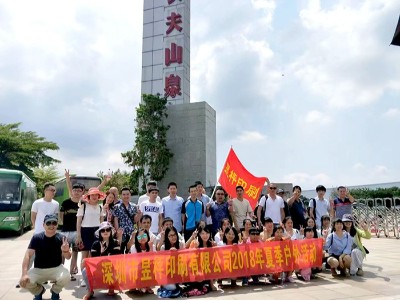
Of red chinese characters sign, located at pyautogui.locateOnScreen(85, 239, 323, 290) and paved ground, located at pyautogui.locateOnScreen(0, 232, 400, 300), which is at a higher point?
red chinese characters sign, located at pyautogui.locateOnScreen(85, 239, 323, 290)

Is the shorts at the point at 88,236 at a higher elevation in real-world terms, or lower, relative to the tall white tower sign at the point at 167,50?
lower

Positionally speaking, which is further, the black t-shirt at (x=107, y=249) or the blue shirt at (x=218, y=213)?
the blue shirt at (x=218, y=213)

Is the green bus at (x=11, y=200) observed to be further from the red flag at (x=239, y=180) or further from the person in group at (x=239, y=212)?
the person in group at (x=239, y=212)

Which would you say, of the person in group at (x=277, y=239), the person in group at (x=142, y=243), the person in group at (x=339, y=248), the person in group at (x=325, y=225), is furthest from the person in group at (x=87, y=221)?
the person in group at (x=325, y=225)

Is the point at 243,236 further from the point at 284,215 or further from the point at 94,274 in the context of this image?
the point at 94,274

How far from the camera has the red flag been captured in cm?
856

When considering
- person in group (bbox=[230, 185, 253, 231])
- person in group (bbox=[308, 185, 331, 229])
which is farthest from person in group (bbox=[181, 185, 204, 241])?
person in group (bbox=[308, 185, 331, 229])

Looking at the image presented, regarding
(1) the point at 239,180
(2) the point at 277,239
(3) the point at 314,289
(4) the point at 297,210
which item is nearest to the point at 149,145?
(1) the point at 239,180

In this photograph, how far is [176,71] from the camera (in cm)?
2458

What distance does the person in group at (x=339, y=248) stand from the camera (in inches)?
250

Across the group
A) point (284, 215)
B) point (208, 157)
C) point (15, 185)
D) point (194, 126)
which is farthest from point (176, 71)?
point (284, 215)

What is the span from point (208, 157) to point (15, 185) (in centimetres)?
1247

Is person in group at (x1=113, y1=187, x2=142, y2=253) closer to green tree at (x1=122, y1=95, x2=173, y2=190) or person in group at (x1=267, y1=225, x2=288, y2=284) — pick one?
person in group at (x1=267, y1=225, x2=288, y2=284)

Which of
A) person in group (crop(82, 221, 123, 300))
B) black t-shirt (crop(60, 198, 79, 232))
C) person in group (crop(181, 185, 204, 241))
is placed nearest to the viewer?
person in group (crop(82, 221, 123, 300))
